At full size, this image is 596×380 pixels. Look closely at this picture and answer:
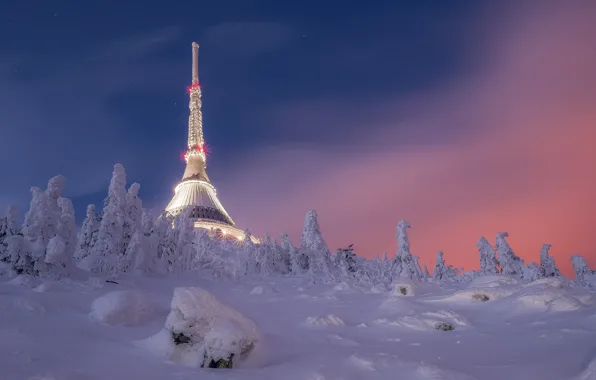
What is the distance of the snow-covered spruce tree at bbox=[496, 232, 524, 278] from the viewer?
35.6m

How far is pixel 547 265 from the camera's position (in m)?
38.0

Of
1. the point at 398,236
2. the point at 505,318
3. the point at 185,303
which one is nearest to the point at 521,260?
the point at 398,236

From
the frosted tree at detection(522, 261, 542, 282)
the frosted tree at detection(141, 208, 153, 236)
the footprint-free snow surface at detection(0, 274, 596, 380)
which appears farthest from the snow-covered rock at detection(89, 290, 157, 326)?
the frosted tree at detection(522, 261, 542, 282)

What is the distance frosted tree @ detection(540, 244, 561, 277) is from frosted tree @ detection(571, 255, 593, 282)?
4.89m

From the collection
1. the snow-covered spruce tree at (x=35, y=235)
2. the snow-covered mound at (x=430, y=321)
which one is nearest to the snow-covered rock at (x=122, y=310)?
the snow-covered spruce tree at (x=35, y=235)

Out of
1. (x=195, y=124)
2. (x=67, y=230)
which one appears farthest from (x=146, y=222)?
(x=195, y=124)

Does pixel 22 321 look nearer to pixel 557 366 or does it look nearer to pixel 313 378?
pixel 313 378

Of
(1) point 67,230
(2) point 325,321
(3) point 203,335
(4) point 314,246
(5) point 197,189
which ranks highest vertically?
(5) point 197,189

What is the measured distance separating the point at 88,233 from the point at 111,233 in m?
4.98

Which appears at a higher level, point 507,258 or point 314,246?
point 314,246

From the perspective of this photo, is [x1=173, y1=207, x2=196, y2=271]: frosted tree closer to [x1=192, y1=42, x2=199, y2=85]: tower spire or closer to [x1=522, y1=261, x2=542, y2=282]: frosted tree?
[x1=522, y1=261, x2=542, y2=282]: frosted tree

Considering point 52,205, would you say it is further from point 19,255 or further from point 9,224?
point 19,255

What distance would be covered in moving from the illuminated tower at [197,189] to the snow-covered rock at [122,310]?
6118cm

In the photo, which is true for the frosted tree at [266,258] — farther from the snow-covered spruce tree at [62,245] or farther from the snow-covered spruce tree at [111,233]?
the snow-covered spruce tree at [62,245]
